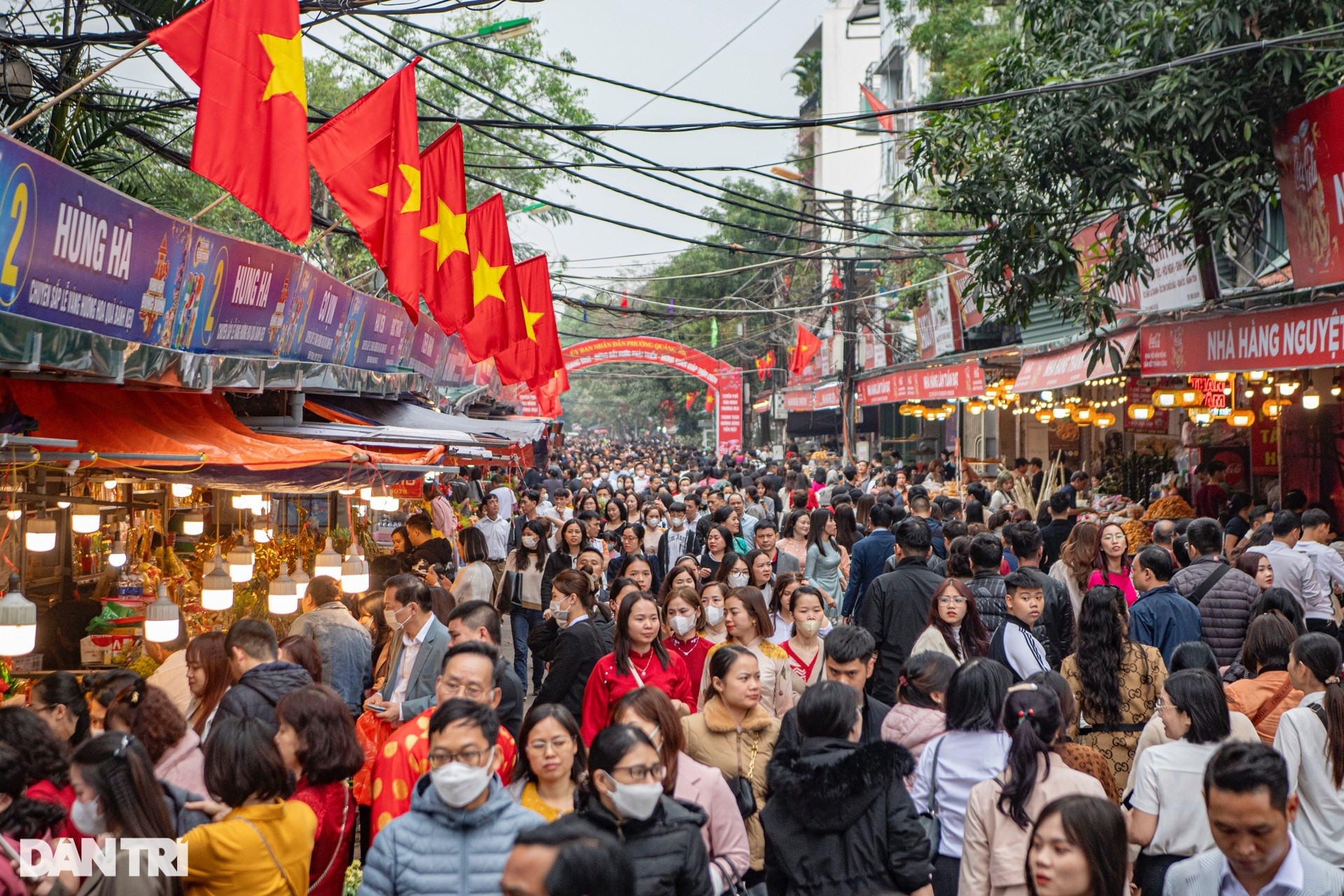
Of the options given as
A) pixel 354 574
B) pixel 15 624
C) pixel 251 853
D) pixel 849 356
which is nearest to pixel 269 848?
pixel 251 853

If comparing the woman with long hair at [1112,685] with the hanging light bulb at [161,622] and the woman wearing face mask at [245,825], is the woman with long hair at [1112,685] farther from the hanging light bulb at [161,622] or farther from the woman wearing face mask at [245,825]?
the hanging light bulb at [161,622]

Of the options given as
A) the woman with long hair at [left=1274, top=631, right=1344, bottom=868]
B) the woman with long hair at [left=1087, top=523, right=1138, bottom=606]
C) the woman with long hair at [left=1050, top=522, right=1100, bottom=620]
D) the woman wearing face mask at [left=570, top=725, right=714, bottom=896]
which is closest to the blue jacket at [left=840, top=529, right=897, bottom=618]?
the woman with long hair at [left=1050, top=522, right=1100, bottom=620]

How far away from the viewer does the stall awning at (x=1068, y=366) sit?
522 inches

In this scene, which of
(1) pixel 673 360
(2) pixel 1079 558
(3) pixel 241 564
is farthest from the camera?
(1) pixel 673 360

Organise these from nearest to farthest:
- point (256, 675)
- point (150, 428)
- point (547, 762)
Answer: point (547, 762) < point (256, 675) < point (150, 428)

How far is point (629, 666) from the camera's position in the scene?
6.45 meters

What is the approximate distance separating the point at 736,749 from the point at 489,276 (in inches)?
348

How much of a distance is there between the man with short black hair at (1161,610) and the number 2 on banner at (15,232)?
20.6 feet

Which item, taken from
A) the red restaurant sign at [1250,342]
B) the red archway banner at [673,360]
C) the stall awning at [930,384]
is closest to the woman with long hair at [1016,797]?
the red restaurant sign at [1250,342]

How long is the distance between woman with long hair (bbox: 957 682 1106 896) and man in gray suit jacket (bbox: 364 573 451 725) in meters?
3.13

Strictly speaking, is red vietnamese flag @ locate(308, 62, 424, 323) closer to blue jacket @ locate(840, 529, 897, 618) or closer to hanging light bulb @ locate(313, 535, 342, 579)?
hanging light bulb @ locate(313, 535, 342, 579)

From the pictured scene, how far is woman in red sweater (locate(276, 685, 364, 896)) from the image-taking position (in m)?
4.80

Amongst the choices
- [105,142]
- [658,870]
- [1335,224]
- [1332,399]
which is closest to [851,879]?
[658,870]

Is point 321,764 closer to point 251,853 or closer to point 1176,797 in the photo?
point 251,853
